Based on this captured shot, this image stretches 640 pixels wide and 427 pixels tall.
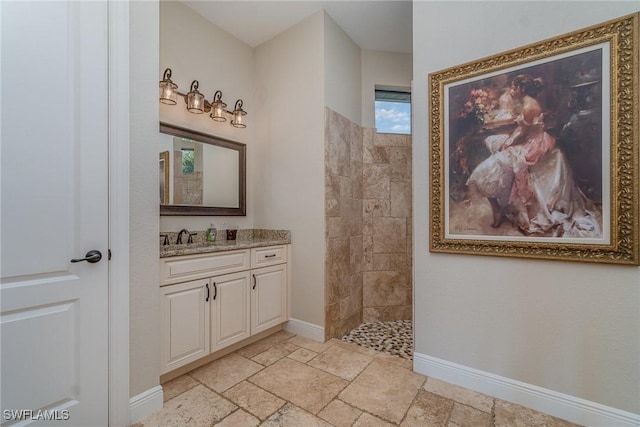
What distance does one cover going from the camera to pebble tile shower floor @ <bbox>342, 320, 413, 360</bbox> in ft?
8.36

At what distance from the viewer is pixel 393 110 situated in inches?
137

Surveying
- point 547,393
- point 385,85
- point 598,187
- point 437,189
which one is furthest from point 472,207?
point 385,85

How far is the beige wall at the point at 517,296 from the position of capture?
1500mm

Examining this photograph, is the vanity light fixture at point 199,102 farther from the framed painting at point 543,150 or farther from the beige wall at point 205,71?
the framed painting at point 543,150

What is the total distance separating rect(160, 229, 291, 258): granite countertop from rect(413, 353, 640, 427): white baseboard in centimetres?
159

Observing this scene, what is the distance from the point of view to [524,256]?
1.71 metres

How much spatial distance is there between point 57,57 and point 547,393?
3221mm

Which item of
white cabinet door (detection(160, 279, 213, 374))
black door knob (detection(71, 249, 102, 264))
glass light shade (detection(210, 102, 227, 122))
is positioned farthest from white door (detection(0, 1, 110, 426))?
glass light shade (detection(210, 102, 227, 122))

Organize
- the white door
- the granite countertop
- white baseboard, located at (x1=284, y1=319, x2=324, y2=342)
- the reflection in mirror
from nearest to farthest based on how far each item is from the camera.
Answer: the white door, the granite countertop, the reflection in mirror, white baseboard, located at (x1=284, y1=319, x2=324, y2=342)

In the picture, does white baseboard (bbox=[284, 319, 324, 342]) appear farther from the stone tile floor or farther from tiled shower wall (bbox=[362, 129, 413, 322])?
tiled shower wall (bbox=[362, 129, 413, 322])

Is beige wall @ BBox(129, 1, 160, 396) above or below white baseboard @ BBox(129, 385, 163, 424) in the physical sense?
above

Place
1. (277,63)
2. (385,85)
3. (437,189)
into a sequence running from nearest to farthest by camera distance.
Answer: (437,189)
(277,63)
(385,85)

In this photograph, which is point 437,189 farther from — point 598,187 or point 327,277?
point 327,277

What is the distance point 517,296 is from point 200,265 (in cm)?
217
